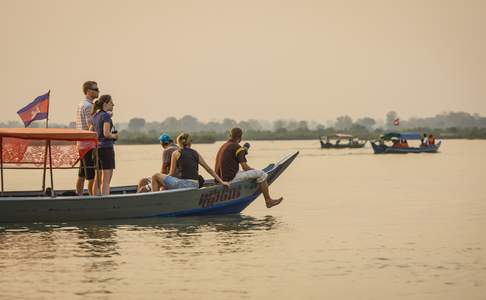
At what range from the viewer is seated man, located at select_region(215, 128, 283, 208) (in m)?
19.9

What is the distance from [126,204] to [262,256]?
16.8 ft

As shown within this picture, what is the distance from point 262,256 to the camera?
14852 mm

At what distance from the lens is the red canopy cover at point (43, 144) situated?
1853 cm

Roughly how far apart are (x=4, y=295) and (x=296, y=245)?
5914mm

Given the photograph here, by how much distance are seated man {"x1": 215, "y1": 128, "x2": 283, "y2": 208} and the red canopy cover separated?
9.34 ft

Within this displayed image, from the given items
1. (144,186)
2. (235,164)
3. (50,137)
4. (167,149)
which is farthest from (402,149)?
(50,137)

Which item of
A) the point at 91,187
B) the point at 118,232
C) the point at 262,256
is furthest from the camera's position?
the point at 91,187

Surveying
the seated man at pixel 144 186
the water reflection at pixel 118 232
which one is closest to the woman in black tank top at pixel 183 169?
the seated man at pixel 144 186

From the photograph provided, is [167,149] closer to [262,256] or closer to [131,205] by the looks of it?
[131,205]

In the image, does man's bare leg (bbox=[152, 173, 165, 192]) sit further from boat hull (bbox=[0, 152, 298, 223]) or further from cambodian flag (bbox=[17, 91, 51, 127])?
cambodian flag (bbox=[17, 91, 51, 127])

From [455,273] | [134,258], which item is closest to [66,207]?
[134,258]

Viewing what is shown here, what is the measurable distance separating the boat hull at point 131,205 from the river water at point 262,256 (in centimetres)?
22

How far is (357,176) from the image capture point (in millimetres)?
42406

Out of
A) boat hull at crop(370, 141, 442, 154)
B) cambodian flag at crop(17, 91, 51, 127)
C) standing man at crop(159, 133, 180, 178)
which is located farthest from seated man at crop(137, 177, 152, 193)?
boat hull at crop(370, 141, 442, 154)
